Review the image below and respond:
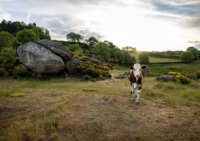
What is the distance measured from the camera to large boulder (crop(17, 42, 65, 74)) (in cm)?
2042

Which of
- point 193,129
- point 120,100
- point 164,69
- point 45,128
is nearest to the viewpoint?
point 45,128

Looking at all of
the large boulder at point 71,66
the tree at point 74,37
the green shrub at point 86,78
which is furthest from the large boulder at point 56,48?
the tree at point 74,37

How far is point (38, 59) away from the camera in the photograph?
2031cm

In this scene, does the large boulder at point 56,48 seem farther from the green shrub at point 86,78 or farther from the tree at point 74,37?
the tree at point 74,37

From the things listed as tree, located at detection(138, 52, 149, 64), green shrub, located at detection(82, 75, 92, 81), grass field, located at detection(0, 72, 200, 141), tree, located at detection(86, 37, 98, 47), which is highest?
tree, located at detection(86, 37, 98, 47)

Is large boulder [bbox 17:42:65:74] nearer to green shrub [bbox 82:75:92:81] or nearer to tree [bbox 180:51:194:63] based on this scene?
green shrub [bbox 82:75:92:81]

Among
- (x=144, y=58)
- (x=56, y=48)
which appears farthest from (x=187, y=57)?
(x=56, y=48)

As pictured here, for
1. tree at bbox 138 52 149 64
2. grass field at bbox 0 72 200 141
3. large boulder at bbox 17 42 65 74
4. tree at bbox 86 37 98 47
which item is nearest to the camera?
grass field at bbox 0 72 200 141

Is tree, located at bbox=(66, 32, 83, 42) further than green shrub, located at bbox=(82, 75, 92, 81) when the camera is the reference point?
Yes

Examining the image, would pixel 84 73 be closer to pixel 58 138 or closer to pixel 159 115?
pixel 159 115

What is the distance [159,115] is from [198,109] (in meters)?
3.45

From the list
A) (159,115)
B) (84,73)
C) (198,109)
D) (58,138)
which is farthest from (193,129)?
(84,73)

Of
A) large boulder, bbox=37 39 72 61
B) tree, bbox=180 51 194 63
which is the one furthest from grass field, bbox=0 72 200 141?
tree, bbox=180 51 194 63

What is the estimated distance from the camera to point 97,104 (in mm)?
10656
